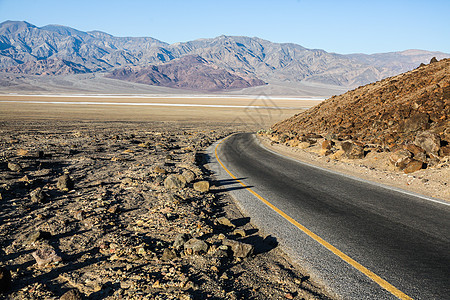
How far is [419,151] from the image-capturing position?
11.4m

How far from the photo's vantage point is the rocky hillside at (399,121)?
38.3ft

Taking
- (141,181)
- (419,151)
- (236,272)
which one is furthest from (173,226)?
(419,151)

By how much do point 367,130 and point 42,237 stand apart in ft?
56.7

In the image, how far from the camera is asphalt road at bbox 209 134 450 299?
4.10m

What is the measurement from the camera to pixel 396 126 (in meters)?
15.8

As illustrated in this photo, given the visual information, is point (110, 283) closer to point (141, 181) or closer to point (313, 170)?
point (141, 181)

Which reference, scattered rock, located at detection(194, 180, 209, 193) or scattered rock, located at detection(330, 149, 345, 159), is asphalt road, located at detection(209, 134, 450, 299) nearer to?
scattered rock, located at detection(194, 180, 209, 193)

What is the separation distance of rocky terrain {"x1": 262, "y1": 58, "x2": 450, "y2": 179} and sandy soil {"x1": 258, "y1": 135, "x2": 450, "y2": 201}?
0.16m

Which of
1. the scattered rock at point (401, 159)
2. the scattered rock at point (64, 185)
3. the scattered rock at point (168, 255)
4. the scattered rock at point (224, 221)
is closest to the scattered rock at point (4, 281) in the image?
the scattered rock at point (168, 255)

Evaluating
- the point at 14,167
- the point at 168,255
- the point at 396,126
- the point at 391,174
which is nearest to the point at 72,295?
the point at 168,255

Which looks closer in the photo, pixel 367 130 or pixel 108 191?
pixel 108 191

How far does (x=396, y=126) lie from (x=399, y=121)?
63cm

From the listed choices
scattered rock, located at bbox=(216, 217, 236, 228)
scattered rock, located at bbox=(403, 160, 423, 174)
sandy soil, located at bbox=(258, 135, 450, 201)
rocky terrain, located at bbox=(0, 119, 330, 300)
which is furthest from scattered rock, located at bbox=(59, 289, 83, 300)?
scattered rock, located at bbox=(403, 160, 423, 174)

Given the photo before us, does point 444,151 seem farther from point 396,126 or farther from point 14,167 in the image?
point 14,167
